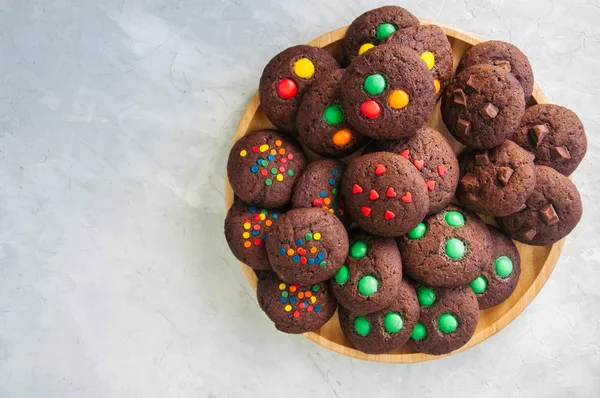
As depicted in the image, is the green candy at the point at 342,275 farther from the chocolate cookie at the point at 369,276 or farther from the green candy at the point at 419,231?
the green candy at the point at 419,231

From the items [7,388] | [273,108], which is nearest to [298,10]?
[273,108]

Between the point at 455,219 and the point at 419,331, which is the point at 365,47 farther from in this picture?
the point at 419,331

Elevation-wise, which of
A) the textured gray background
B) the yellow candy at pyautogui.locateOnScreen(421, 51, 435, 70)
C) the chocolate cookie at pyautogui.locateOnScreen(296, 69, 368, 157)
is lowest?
the textured gray background

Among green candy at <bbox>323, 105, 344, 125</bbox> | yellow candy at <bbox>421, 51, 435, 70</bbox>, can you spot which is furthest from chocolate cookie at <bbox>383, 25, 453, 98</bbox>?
green candy at <bbox>323, 105, 344, 125</bbox>

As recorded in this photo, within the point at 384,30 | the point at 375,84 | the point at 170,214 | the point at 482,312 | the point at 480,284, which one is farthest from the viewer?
the point at 170,214

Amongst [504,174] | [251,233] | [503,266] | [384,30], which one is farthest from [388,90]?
[503,266]

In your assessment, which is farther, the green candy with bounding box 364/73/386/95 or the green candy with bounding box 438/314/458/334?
the green candy with bounding box 438/314/458/334

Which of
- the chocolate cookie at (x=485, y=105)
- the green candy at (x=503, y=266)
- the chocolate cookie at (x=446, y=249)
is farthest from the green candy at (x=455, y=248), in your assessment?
the chocolate cookie at (x=485, y=105)

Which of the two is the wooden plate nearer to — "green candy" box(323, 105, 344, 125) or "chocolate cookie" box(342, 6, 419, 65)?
"chocolate cookie" box(342, 6, 419, 65)
